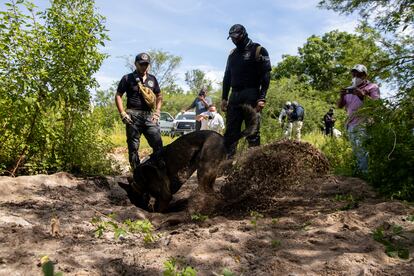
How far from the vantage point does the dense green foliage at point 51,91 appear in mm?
5445

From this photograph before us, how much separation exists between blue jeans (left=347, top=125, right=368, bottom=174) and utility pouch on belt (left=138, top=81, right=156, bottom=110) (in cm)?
314

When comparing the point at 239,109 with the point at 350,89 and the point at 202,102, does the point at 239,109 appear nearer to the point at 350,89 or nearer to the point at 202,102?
the point at 350,89

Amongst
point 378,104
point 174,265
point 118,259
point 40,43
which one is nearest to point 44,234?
point 118,259

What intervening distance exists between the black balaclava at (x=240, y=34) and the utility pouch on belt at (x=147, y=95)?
1630 millimetres

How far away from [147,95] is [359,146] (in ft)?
11.0

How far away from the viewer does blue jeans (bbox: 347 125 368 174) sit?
502cm

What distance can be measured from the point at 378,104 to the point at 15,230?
158 inches

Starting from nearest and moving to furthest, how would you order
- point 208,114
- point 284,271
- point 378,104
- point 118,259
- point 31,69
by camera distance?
point 284,271
point 118,259
point 378,104
point 31,69
point 208,114

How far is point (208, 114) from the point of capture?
10836 millimetres

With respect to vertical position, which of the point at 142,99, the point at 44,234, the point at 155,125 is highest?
the point at 142,99

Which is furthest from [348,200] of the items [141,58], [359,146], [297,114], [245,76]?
[297,114]

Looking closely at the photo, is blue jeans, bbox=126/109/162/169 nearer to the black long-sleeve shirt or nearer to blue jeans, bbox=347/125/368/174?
the black long-sleeve shirt

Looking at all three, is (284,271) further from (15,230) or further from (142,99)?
(142,99)

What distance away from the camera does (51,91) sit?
19.2ft
